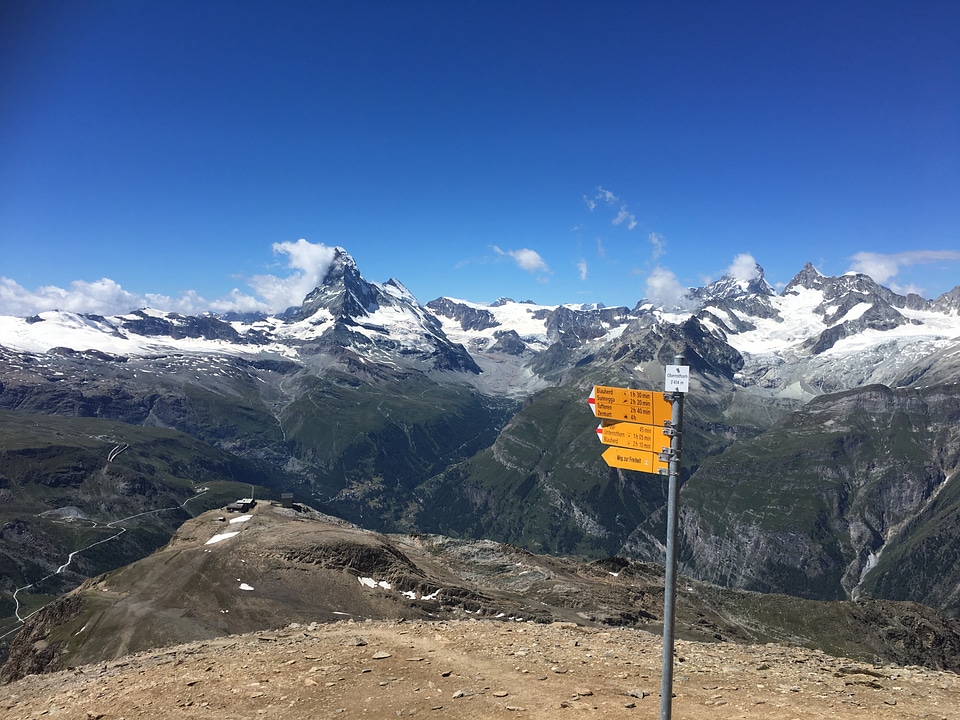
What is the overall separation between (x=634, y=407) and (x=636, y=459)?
151 cm

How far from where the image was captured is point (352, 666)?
30922 millimetres

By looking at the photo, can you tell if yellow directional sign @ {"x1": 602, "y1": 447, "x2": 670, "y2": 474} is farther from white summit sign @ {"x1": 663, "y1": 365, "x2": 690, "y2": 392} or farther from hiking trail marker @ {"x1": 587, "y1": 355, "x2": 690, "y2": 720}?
white summit sign @ {"x1": 663, "y1": 365, "x2": 690, "y2": 392}

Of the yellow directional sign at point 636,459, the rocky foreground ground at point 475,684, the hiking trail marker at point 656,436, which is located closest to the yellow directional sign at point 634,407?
the hiking trail marker at point 656,436

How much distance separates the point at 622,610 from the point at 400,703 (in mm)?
65258

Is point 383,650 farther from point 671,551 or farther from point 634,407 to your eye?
point 634,407

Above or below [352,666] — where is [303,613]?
below

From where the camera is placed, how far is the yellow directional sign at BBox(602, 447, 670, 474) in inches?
607

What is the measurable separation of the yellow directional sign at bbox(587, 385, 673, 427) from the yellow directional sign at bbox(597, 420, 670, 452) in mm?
225

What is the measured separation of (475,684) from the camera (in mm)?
28297

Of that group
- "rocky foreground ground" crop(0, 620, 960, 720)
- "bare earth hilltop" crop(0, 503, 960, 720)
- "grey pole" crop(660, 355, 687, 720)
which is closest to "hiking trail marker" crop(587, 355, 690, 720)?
"grey pole" crop(660, 355, 687, 720)

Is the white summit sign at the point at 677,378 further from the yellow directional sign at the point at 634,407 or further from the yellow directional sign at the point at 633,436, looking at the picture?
the yellow directional sign at the point at 633,436

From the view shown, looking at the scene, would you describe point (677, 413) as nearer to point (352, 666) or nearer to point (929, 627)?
point (352, 666)

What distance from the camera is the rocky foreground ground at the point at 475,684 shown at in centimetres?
2492

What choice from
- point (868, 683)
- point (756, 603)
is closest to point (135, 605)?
point (868, 683)
